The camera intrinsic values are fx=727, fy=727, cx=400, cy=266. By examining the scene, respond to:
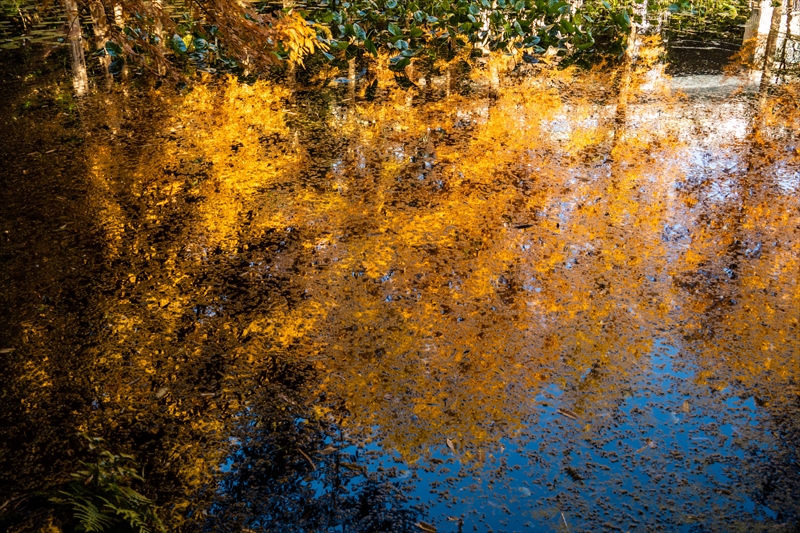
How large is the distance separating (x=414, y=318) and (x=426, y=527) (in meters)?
1.30

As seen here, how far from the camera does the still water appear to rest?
2.52m

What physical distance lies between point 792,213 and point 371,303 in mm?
2728

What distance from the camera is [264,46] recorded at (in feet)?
17.5

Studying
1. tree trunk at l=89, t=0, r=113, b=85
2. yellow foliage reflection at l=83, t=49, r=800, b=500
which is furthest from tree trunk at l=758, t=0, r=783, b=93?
tree trunk at l=89, t=0, r=113, b=85

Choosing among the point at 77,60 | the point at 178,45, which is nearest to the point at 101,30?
the point at 77,60

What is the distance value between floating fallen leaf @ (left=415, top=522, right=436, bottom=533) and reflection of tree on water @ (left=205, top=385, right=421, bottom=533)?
18 mm

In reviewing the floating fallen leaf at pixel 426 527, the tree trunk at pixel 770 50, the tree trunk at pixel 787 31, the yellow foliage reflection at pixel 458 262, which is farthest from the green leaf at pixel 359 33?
the floating fallen leaf at pixel 426 527

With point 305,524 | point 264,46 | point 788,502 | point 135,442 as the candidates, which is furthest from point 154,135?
point 788,502

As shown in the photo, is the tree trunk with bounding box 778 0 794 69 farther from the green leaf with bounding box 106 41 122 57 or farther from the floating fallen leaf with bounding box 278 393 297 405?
the green leaf with bounding box 106 41 122 57

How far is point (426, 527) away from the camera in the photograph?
2.34 meters

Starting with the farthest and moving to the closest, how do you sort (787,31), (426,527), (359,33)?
(787,31), (359,33), (426,527)

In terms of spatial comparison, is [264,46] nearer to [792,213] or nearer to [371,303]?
[371,303]

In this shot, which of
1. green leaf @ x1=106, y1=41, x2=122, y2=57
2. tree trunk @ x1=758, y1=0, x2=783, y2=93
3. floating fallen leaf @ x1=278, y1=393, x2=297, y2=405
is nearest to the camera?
floating fallen leaf @ x1=278, y1=393, x2=297, y2=405

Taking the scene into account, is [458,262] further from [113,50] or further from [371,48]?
[113,50]
